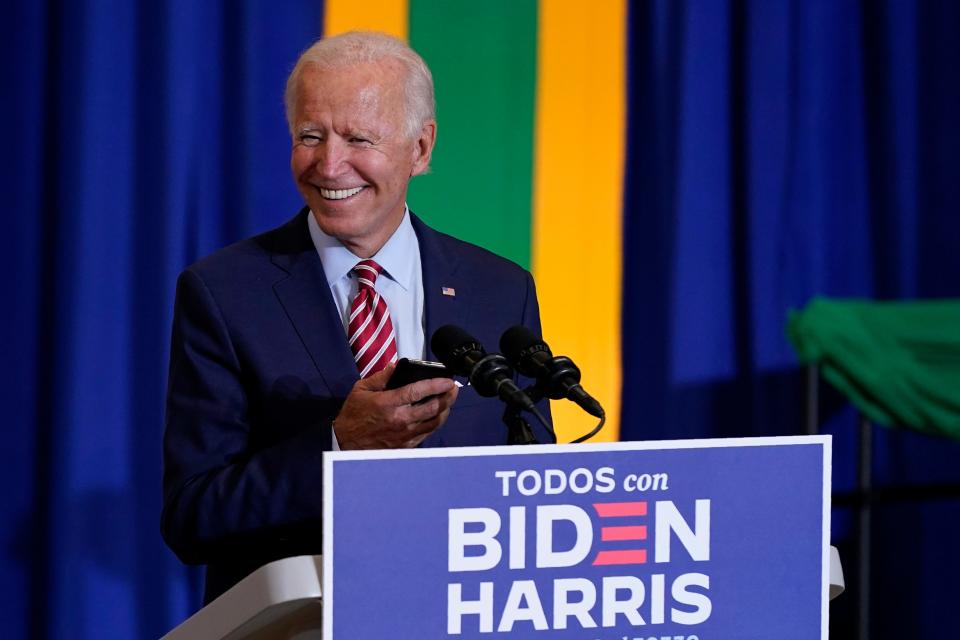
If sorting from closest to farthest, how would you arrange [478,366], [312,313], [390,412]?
[478,366], [390,412], [312,313]

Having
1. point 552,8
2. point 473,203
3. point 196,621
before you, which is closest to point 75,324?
point 473,203

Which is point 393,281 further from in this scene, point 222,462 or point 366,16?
point 366,16

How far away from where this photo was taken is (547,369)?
130 centimetres

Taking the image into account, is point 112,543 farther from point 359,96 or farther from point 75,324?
point 359,96

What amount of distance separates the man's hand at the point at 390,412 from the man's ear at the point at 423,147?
0.60m

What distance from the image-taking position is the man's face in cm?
179

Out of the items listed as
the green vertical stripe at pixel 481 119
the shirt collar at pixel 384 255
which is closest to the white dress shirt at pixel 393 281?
the shirt collar at pixel 384 255

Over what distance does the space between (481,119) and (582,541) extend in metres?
2.38

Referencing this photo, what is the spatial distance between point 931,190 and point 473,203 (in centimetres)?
151

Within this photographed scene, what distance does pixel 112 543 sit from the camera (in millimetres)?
2971

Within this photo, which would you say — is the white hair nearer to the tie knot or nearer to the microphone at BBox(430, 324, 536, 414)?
the tie knot

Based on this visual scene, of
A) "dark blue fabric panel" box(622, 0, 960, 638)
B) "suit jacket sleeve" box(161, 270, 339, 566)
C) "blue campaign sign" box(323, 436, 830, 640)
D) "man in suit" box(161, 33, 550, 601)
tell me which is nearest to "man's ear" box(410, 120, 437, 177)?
"man in suit" box(161, 33, 550, 601)

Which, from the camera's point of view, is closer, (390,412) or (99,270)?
(390,412)

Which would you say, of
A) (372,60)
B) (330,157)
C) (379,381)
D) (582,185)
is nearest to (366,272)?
(330,157)
